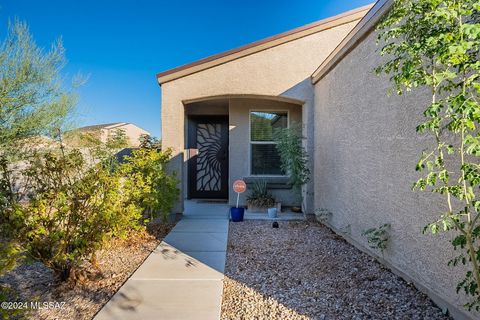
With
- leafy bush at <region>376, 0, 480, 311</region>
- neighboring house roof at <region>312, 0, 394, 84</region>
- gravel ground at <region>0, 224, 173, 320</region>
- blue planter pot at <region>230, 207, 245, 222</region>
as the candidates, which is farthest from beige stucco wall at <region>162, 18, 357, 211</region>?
leafy bush at <region>376, 0, 480, 311</region>

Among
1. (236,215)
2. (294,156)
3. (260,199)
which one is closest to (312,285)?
(236,215)

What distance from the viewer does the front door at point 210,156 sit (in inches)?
385

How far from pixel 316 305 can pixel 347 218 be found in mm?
2460

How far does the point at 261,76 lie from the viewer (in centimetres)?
732

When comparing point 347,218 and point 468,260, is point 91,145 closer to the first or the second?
point 347,218

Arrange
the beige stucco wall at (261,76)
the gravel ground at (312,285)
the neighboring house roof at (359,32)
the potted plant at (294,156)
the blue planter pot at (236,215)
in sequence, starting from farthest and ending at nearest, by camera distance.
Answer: the beige stucco wall at (261,76) → the potted plant at (294,156) → the blue planter pot at (236,215) → the neighboring house roof at (359,32) → the gravel ground at (312,285)

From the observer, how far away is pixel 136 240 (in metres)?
5.46

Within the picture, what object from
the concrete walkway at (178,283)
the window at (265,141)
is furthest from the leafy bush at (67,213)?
the window at (265,141)

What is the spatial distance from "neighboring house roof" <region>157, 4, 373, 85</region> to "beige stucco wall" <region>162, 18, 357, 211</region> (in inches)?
4.0

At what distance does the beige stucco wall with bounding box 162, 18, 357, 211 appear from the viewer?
287 inches

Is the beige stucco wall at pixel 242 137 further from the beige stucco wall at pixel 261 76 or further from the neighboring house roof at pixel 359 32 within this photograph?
the neighboring house roof at pixel 359 32

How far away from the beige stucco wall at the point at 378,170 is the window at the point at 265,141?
2.16 metres

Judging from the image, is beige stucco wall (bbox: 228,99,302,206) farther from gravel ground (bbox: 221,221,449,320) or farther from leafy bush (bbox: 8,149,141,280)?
leafy bush (bbox: 8,149,141,280)

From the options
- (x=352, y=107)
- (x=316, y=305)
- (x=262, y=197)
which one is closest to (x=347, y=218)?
(x=352, y=107)
